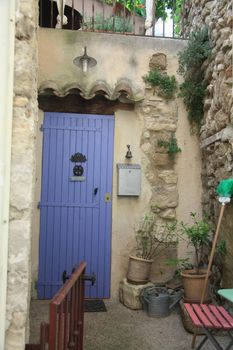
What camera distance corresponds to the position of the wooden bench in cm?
273

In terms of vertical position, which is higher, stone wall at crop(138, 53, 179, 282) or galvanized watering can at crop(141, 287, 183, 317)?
stone wall at crop(138, 53, 179, 282)

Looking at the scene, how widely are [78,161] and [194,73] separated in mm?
1843

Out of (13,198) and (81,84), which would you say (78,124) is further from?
(13,198)

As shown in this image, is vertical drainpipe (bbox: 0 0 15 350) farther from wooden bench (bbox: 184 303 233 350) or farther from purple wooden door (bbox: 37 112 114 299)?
purple wooden door (bbox: 37 112 114 299)

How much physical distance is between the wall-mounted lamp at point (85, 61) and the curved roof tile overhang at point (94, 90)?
0.22m

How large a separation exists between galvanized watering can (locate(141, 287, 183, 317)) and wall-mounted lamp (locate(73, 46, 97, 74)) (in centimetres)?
273

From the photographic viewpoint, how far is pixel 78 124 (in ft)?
15.2

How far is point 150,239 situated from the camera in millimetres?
4602

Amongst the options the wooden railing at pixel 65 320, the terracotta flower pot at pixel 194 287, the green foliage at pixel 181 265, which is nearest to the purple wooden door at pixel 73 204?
the green foliage at pixel 181 265

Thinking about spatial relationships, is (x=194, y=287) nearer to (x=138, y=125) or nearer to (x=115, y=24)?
(x=138, y=125)

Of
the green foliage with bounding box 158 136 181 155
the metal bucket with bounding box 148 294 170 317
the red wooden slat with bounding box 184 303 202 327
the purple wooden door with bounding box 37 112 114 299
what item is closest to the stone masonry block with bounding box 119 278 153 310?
the metal bucket with bounding box 148 294 170 317

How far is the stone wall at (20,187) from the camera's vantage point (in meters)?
1.80

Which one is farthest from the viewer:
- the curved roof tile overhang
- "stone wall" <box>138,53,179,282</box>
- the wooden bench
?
"stone wall" <box>138,53,179,282</box>

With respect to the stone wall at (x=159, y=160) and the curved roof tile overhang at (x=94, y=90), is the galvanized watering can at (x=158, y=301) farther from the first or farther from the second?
the curved roof tile overhang at (x=94, y=90)
